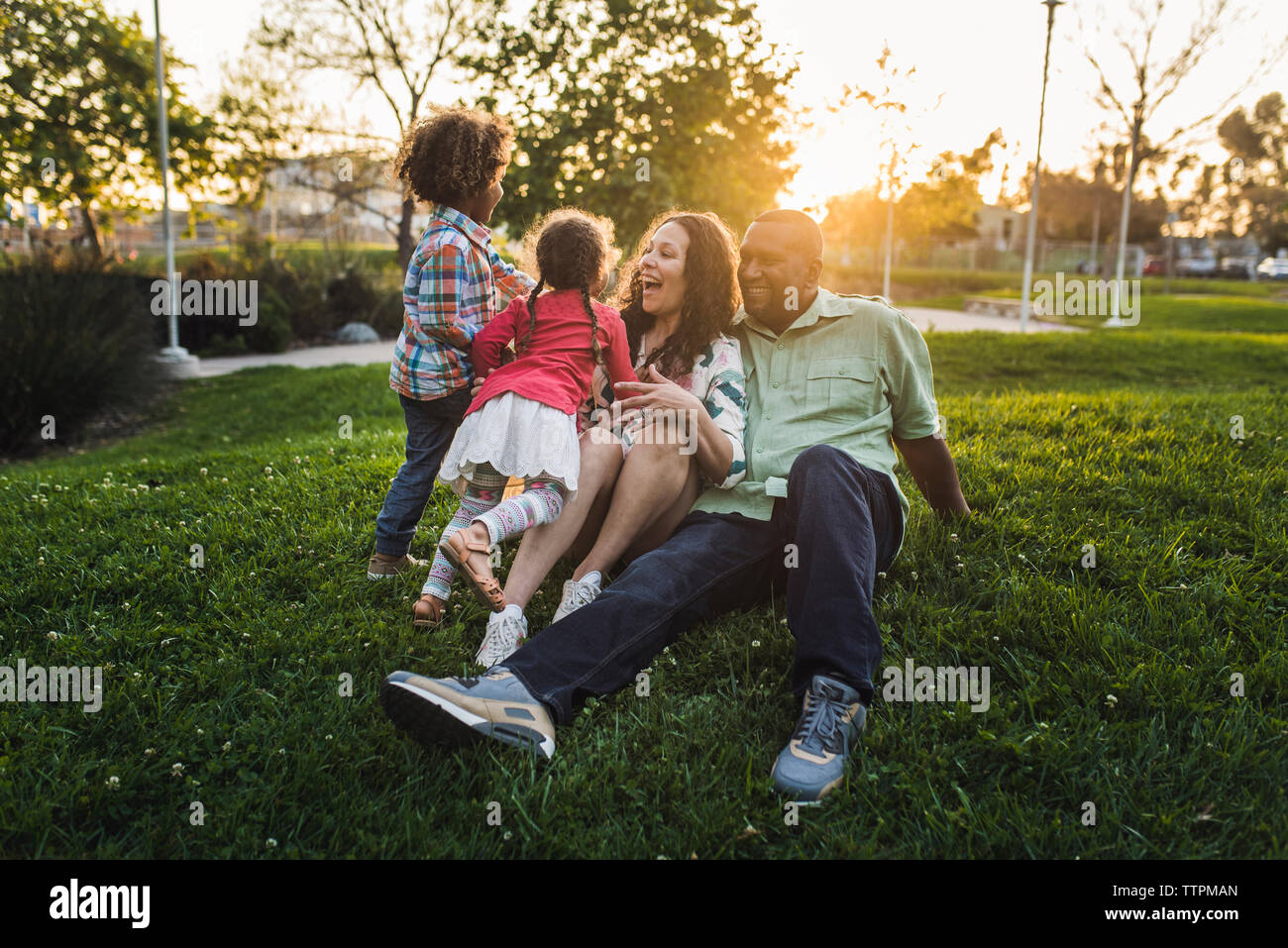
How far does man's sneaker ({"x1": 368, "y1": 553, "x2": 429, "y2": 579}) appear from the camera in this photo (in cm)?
334

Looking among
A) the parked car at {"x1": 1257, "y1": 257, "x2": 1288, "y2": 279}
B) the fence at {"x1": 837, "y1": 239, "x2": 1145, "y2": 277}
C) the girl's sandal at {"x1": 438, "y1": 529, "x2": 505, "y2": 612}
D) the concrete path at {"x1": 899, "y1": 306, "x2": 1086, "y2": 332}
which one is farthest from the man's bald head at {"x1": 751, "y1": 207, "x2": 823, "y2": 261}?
the parked car at {"x1": 1257, "y1": 257, "x2": 1288, "y2": 279}

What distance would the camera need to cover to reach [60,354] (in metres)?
7.79

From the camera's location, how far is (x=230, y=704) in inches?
99.7

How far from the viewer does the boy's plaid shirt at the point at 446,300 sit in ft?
10.5

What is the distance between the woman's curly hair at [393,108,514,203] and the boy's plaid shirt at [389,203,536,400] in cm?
8

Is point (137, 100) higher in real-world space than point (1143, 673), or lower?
higher

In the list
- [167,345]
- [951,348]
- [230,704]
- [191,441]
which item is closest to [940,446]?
[230,704]

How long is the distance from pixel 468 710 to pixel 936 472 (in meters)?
1.91

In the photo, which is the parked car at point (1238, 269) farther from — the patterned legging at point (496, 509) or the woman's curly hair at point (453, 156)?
the patterned legging at point (496, 509)

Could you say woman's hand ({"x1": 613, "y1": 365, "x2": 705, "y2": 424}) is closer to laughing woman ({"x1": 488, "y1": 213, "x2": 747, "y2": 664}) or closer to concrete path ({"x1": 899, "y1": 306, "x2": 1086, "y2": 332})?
laughing woman ({"x1": 488, "y1": 213, "x2": 747, "y2": 664})

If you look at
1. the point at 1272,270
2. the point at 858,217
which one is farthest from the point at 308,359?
the point at 1272,270

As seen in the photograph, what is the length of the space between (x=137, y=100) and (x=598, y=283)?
13563mm

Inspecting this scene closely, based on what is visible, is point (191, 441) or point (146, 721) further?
point (191, 441)
